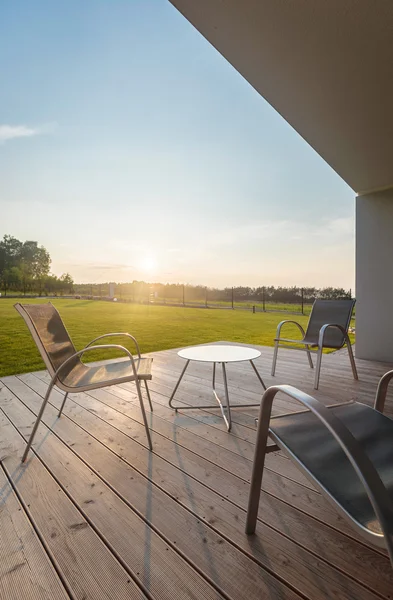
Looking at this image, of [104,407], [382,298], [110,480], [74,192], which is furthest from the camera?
[74,192]

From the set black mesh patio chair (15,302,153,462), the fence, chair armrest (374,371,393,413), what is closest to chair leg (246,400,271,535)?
chair armrest (374,371,393,413)

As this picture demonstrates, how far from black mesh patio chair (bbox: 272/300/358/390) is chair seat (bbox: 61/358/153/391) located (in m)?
1.82

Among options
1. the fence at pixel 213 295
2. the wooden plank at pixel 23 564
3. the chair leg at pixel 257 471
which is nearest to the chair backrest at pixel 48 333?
the wooden plank at pixel 23 564

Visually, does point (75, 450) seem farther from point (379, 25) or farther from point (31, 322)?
point (379, 25)

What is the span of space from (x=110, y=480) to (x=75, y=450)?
0.42 m

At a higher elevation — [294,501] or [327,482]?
[327,482]

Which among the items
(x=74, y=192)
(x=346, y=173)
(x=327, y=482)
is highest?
(x=74, y=192)

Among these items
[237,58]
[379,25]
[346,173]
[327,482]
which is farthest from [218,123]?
[327,482]

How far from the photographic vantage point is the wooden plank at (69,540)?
1.02 meters

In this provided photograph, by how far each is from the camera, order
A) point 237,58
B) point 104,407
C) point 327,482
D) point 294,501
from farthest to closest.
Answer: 1. point 104,407
2. point 237,58
3. point 294,501
4. point 327,482

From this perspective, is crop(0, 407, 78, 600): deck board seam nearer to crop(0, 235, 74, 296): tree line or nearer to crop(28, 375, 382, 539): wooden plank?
crop(28, 375, 382, 539): wooden plank

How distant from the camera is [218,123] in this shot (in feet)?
20.8

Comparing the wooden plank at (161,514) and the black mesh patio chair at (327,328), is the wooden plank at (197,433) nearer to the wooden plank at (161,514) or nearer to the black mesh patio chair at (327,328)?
the wooden plank at (161,514)

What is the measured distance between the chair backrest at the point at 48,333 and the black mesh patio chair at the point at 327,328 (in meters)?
2.26
